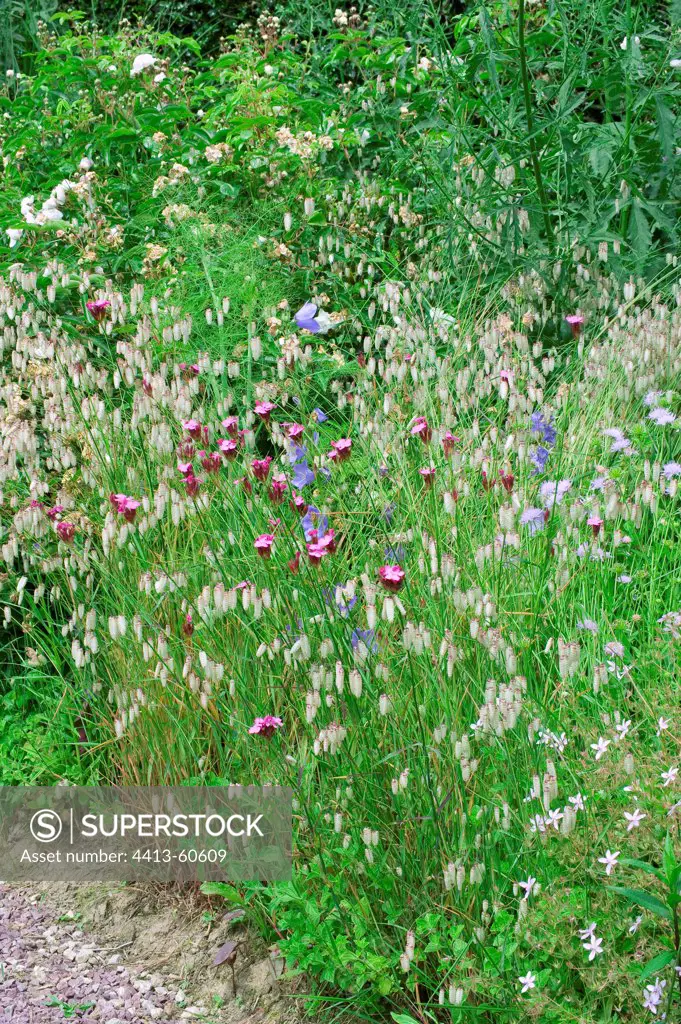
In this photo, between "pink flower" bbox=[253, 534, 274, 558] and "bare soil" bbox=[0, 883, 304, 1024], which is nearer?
"pink flower" bbox=[253, 534, 274, 558]

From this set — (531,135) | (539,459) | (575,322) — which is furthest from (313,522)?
(531,135)

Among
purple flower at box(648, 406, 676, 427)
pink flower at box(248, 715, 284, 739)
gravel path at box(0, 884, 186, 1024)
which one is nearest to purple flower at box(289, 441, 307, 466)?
pink flower at box(248, 715, 284, 739)

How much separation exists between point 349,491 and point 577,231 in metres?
1.58

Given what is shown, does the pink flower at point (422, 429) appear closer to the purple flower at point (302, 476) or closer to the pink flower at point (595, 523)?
the purple flower at point (302, 476)

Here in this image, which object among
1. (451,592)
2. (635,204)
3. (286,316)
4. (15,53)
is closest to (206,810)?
(451,592)

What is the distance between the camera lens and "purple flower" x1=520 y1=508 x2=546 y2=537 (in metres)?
2.88

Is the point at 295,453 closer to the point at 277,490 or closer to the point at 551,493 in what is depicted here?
the point at 277,490

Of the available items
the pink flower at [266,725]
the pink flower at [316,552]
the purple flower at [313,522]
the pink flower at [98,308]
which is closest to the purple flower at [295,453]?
the purple flower at [313,522]

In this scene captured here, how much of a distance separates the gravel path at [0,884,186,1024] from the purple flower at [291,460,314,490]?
131cm

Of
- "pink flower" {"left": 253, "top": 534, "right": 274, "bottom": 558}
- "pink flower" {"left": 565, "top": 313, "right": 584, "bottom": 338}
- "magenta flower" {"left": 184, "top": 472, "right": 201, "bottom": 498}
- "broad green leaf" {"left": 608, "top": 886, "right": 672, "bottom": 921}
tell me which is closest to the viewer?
"broad green leaf" {"left": 608, "top": 886, "right": 672, "bottom": 921}

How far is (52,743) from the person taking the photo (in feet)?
10.9

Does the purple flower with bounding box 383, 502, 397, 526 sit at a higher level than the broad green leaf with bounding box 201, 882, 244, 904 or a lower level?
higher

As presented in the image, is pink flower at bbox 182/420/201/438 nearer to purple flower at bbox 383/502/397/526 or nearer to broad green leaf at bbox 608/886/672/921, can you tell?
purple flower at bbox 383/502/397/526

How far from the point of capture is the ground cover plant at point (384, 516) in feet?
7.27
